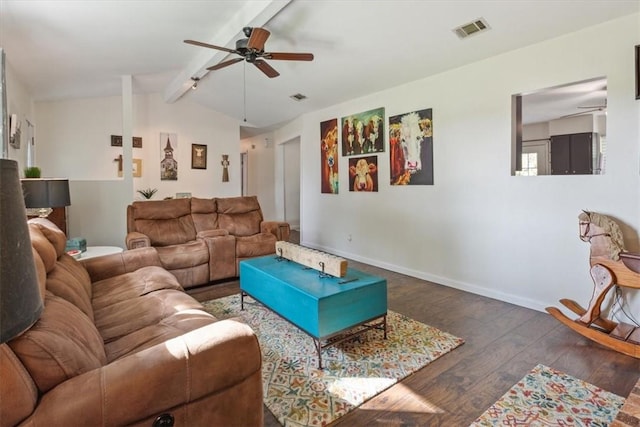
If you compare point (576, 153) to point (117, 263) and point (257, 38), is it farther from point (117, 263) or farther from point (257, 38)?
point (117, 263)

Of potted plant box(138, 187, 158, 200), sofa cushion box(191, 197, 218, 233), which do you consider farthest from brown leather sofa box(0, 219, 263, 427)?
potted plant box(138, 187, 158, 200)

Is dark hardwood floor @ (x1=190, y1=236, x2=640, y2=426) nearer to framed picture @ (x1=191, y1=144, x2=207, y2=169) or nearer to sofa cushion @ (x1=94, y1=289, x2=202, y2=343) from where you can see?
sofa cushion @ (x1=94, y1=289, x2=202, y2=343)

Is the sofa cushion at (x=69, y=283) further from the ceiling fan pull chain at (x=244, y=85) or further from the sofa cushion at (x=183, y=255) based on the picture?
the ceiling fan pull chain at (x=244, y=85)

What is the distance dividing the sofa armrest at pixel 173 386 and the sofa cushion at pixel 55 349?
0.05 metres

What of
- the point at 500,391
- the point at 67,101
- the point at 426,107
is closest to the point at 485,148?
the point at 426,107

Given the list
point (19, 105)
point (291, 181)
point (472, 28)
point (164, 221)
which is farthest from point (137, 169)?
point (472, 28)

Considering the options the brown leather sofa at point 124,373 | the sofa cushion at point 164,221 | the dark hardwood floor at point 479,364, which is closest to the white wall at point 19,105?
the sofa cushion at point 164,221

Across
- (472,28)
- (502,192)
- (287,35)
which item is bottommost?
(502,192)

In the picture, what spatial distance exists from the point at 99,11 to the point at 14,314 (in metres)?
3.36

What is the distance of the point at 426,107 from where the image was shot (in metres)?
4.14

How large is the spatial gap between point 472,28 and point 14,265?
11.8 feet

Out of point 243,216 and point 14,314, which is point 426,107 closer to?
point 243,216

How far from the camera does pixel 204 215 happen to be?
463 centimetres

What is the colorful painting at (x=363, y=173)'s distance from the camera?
496cm
